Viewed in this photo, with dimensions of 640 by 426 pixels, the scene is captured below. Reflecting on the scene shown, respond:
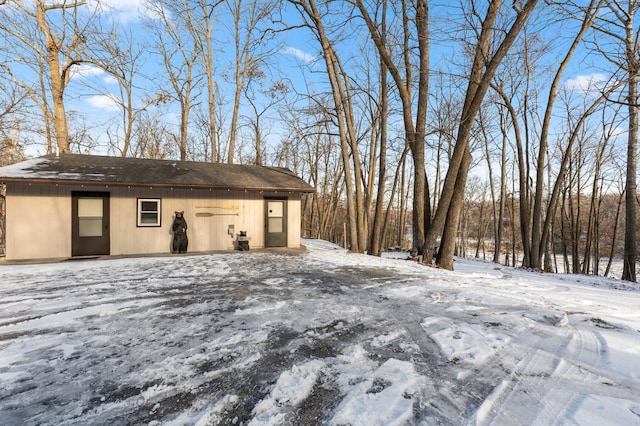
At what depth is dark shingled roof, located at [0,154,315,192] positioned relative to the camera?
7535 millimetres

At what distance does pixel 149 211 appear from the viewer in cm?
881

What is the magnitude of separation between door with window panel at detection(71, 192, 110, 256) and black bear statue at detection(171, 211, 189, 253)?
1.82m

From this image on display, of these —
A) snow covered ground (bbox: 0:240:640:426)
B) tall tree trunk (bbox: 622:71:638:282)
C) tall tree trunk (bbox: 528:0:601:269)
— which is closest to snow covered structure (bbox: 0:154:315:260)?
snow covered ground (bbox: 0:240:640:426)

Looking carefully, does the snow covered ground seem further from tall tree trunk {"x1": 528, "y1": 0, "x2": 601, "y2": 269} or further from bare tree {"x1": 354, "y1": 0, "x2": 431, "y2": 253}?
tall tree trunk {"x1": 528, "y1": 0, "x2": 601, "y2": 269}

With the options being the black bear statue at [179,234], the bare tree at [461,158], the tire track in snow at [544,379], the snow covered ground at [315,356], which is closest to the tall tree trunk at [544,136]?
the bare tree at [461,158]

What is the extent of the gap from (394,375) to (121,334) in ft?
8.68

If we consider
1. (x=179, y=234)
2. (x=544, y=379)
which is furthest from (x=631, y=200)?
(x=179, y=234)

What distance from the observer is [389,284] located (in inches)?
199

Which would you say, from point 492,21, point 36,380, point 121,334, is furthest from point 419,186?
point 36,380

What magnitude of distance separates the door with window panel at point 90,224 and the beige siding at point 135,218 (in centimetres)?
13

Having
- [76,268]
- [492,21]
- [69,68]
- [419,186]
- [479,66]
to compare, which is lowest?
[76,268]

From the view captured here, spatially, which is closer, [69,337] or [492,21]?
[69,337]

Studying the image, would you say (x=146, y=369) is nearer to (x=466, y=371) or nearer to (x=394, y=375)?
(x=394, y=375)

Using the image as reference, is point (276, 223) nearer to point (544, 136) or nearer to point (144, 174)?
point (144, 174)
